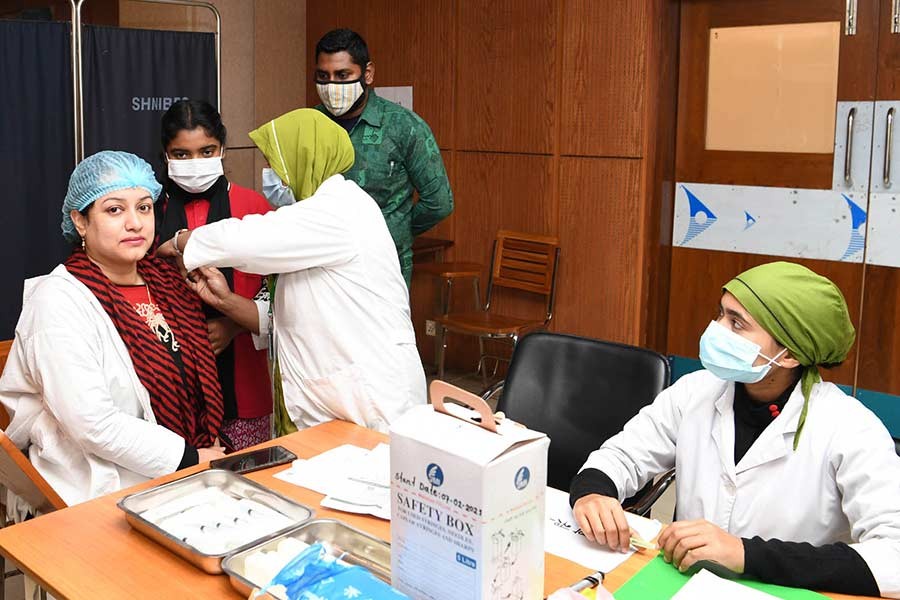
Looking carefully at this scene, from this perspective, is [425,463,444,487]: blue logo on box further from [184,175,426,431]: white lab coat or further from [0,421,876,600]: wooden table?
[184,175,426,431]: white lab coat

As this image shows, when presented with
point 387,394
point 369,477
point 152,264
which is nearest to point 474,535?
point 369,477

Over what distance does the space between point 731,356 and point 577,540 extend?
1.58 feet

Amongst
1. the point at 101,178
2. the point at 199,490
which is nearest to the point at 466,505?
the point at 199,490

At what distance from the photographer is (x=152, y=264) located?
261 centimetres

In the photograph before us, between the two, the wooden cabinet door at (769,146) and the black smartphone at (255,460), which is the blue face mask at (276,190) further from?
the wooden cabinet door at (769,146)

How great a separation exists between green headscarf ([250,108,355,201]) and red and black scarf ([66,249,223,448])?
45 centimetres

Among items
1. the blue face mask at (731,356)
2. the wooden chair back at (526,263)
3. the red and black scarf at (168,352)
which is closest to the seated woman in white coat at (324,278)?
the red and black scarf at (168,352)

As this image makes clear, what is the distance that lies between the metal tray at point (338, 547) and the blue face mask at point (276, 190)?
1.18 meters

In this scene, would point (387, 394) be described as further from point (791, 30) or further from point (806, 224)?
point (791, 30)

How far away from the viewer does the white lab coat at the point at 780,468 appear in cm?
169

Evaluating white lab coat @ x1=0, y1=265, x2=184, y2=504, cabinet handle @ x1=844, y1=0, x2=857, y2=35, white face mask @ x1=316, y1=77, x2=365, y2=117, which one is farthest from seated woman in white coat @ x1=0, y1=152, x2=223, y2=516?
cabinet handle @ x1=844, y1=0, x2=857, y2=35

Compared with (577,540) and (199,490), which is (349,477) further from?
(577,540)

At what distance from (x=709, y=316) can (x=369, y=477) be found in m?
3.31

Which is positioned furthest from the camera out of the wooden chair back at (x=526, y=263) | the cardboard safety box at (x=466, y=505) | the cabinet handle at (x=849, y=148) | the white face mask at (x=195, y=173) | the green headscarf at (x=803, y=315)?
the wooden chair back at (x=526, y=263)
